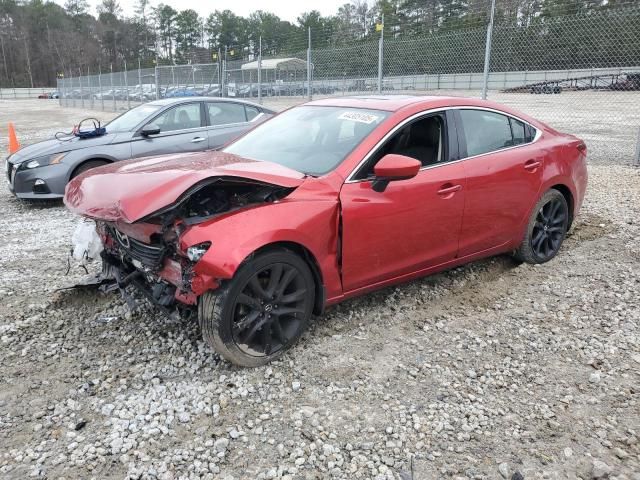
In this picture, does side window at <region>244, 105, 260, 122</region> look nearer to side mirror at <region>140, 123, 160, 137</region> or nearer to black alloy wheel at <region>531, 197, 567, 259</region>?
side mirror at <region>140, 123, 160, 137</region>

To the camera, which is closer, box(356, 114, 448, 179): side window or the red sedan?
the red sedan

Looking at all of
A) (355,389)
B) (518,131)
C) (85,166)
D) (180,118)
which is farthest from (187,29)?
(355,389)

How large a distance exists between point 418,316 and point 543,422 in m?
1.27

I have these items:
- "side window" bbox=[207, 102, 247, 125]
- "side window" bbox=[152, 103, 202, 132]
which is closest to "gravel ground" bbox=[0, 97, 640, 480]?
"side window" bbox=[152, 103, 202, 132]

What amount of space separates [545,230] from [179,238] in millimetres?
3386

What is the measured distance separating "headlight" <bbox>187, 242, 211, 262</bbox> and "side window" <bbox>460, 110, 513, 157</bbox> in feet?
7.26

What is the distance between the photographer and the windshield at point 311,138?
11.6 ft

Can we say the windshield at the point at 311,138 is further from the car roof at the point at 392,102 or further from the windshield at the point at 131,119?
the windshield at the point at 131,119

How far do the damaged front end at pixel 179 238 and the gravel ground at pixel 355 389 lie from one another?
45 centimetres

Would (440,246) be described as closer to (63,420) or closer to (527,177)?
Result: (527,177)

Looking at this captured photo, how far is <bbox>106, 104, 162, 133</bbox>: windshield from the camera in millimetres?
7738

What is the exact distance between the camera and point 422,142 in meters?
3.81

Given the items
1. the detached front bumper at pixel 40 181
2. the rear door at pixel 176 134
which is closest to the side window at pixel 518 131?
the rear door at pixel 176 134

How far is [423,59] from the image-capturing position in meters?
12.9
